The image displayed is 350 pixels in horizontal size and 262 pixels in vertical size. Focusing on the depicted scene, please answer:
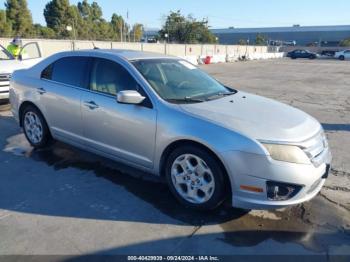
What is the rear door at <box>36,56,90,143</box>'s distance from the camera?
470cm

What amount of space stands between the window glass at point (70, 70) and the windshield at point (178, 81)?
0.88 meters

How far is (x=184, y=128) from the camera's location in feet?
11.7

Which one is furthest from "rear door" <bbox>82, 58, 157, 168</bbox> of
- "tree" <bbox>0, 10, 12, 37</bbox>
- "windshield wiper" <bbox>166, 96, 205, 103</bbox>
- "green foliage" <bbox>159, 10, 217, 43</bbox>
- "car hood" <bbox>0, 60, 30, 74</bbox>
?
"green foliage" <bbox>159, 10, 217, 43</bbox>

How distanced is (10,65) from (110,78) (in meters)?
5.88

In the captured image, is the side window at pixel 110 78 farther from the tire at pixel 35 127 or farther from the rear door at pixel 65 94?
the tire at pixel 35 127

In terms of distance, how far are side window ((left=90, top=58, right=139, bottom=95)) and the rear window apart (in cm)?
23

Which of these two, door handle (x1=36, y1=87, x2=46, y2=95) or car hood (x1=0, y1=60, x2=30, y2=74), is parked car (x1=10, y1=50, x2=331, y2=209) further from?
car hood (x1=0, y1=60, x2=30, y2=74)

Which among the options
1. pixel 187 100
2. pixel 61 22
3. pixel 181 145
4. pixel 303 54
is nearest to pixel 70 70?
pixel 187 100

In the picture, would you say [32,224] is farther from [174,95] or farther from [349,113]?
[349,113]

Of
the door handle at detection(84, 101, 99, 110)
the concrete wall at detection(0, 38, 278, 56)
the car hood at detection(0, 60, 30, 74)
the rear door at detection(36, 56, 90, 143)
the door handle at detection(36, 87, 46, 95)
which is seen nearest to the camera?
the door handle at detection(84, 101, 99, 110)

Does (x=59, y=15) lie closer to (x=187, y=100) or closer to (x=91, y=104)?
(x=91, y=104)

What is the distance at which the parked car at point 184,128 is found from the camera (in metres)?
3.27

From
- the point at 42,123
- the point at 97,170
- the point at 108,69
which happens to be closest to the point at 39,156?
the point at 42,123

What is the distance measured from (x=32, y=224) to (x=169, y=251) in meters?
1.40
